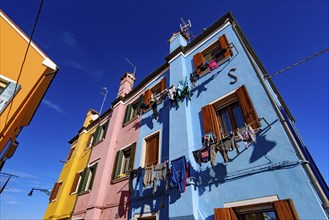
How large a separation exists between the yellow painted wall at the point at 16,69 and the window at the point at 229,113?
8.66m

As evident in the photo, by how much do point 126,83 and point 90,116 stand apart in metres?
6.80

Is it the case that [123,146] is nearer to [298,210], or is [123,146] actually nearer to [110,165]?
[110,165]

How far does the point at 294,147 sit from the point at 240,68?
350cm

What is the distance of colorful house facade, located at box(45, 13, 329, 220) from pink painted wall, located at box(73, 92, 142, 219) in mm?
62

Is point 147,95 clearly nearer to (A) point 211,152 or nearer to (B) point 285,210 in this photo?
(A) point 211,152

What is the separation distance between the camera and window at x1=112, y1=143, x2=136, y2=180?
30.3 ft

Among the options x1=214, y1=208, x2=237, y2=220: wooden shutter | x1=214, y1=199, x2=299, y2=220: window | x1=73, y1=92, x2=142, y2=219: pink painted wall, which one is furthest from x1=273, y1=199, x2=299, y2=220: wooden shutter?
x1=73, y1=92, x2=142, y2=219: pink painted wall

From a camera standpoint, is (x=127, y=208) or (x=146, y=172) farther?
(x=127, y=208)

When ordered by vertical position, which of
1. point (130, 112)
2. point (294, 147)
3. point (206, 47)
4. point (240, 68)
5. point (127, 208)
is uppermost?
point (206, 47)

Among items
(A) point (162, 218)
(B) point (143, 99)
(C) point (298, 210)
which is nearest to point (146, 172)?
(A) point (162, 218)

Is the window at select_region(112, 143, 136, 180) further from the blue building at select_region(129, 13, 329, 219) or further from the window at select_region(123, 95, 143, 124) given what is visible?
the window at select_region(123, 95, 143, 124)

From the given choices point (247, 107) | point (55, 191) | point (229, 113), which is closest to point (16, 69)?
point (229, 113)

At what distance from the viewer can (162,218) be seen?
6.10 meters

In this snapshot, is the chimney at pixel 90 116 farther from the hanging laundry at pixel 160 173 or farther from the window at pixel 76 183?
the hanging laundry at pixel 160 173
